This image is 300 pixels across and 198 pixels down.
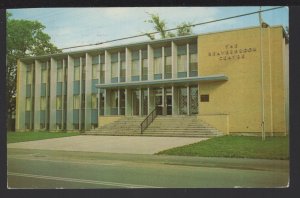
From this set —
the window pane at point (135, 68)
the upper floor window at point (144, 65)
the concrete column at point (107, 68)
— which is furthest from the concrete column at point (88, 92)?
the upper floor window at point (144, 65)

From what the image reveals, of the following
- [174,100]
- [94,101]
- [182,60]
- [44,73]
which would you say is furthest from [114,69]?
Answer: [44,73]

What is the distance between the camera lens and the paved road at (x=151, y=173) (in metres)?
11.4

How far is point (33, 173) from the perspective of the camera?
45.5 ft

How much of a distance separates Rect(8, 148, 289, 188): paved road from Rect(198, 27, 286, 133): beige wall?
12321mm

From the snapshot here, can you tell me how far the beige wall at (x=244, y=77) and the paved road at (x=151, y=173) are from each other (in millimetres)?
12321

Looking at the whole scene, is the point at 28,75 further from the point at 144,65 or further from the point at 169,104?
the point at 169,104

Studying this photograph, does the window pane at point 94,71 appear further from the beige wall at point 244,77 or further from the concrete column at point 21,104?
the beige wall at point 244,77

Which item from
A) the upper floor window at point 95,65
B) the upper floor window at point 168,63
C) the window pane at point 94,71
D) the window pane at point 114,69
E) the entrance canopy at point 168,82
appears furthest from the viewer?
the window pane at point 94,71

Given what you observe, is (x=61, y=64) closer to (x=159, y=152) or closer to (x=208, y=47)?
(x=208, y=47)

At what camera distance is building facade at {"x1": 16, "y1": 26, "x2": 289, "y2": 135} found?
93.1 ft

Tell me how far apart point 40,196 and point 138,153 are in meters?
11.1

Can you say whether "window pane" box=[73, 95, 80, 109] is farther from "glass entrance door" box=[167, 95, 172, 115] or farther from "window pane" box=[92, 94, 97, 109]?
"glass entrance door" box=[167, 95, 172, 115]

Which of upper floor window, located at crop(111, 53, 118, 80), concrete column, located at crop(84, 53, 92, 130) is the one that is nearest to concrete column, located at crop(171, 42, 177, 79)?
upper floor window, located at crop(111, 53, 118, 80)

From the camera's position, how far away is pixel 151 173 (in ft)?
43.5
